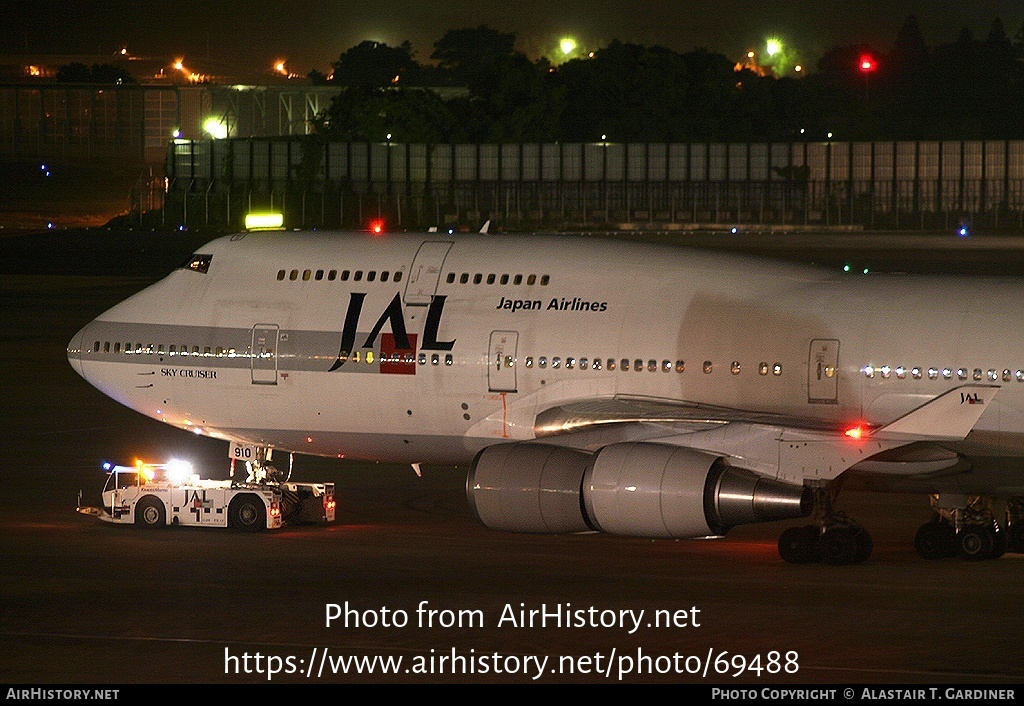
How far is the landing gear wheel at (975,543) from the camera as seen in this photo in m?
28.2

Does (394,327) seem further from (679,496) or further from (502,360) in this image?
(679,496)

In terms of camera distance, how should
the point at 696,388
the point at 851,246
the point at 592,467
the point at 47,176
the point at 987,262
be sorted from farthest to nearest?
the point at 47,176 < the point at 851,246 < the point at 987,262 < the point at 696,388 < the point at 592,467

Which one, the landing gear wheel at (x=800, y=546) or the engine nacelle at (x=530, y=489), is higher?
the engine nacelle at (x=530, y=489)

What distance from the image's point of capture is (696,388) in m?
29.0

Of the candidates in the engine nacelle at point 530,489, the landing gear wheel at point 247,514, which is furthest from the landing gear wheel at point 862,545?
the landing gear wheel at point 247,514

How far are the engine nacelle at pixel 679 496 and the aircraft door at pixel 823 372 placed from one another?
7.10 ft

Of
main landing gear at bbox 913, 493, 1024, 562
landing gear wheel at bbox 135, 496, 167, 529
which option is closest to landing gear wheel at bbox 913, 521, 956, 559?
main landing gear at bbox 913, 493, 1024, 562

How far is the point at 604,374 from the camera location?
29.4 metres

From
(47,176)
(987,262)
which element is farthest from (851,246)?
(47,176)

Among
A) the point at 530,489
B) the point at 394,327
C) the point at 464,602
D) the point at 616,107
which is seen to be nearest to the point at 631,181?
the point at 616,107

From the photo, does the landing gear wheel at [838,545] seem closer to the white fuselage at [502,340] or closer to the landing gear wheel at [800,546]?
the landing gear wheel at [800,546]

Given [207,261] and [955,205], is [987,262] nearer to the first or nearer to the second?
[955,205]

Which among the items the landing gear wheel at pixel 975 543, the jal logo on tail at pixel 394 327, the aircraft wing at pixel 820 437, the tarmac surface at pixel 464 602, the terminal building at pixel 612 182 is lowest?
the tarmac surface at pixel 464 602
